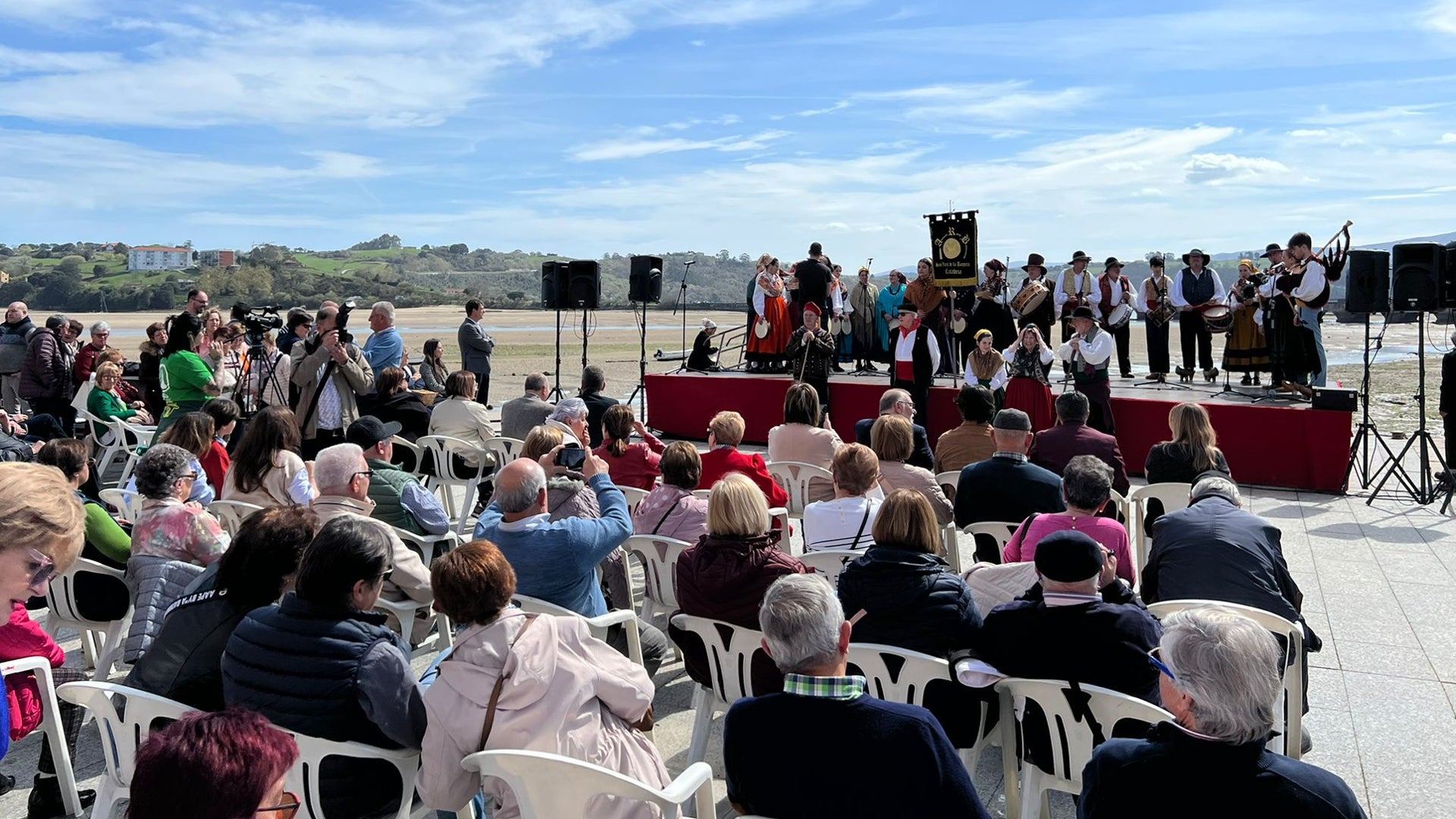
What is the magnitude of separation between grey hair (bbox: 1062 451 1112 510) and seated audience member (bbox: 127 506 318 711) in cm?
244

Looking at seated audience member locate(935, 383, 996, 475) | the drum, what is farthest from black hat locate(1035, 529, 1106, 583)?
the drum

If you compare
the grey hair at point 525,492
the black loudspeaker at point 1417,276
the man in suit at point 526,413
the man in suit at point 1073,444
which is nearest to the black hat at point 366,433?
the grey hair at point 525,492

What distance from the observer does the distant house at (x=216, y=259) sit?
271 feet

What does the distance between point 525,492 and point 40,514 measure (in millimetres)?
1663

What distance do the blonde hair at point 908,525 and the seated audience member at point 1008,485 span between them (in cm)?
169

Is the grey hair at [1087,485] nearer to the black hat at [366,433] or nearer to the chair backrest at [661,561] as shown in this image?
the chair backrest at [661,561]

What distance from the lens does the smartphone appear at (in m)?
4.29

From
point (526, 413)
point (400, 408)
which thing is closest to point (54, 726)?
point (526, 413)

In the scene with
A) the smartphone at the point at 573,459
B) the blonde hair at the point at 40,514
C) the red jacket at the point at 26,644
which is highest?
the blonde hair at the point at 40,514

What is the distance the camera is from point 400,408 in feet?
24.0

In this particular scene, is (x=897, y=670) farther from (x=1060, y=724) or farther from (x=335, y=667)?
(x=335, y=667)

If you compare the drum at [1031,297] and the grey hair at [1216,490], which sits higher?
the drum at [1031,297]

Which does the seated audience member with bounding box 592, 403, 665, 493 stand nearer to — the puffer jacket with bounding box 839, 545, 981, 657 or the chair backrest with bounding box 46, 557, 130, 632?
the chair backrest with bounding box 46, 557, 130, 632

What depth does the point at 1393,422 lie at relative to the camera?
12438mm
